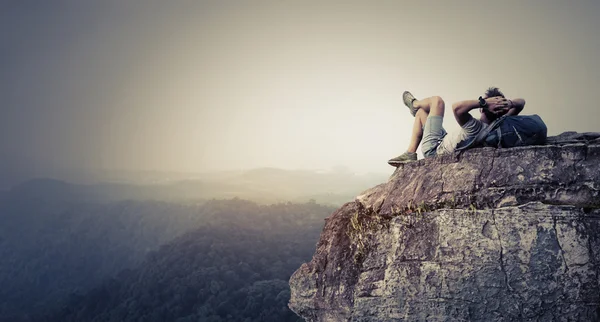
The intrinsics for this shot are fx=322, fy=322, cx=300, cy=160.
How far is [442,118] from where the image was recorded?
6.43m

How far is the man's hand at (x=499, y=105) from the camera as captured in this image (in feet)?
18.6

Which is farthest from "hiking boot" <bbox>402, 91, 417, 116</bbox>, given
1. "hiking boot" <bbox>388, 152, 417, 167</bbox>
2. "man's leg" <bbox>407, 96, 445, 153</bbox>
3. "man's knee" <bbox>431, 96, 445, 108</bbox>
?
"hiking boot" <bbox>388, 152, 417, 167</bbox>

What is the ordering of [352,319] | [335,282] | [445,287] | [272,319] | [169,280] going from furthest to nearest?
[169,280], [272,319], [335,282], [352,319], [445,287]

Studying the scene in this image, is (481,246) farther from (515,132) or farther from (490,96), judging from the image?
(490,96)

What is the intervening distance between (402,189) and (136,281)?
5730 inches

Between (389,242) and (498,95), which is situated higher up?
(498,95)

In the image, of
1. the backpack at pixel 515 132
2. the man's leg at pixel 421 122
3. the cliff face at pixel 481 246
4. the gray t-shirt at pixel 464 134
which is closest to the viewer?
the cliff face at pixel 481 246

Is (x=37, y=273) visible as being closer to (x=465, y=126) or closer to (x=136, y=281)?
(x=136, y=281)

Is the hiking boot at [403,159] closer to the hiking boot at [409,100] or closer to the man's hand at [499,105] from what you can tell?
the hiking boot at [409,100]

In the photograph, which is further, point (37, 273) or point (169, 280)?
point (37, 273)

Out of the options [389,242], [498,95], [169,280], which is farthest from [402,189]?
[169,280]

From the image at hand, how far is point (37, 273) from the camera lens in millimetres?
194000

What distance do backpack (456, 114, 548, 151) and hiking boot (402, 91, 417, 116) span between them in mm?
1888

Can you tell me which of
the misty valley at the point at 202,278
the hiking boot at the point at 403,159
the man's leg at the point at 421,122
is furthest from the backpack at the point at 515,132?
the misty valley at the point at 202,278
